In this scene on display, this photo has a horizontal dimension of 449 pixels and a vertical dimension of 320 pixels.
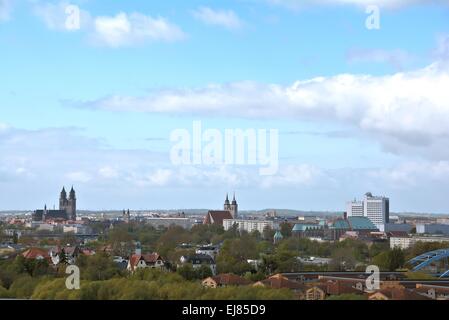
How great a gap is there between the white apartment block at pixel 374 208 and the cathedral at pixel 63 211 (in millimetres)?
26031

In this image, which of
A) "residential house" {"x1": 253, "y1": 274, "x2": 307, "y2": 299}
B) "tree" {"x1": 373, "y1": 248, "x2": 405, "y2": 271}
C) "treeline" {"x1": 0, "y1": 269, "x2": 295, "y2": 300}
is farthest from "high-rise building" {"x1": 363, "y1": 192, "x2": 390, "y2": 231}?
"treeline" {"x1": 0, "y1": 269, "x2": 295, "y2": 300}

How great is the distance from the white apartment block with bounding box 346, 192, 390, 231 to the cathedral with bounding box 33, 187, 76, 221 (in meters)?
26.0

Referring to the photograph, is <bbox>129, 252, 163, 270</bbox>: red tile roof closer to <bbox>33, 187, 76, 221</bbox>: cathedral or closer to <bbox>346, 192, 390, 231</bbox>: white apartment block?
<bbox>33, 187, 76, 221</bbox>: cathedral

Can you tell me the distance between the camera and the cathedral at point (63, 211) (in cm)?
7219

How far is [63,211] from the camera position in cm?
7306

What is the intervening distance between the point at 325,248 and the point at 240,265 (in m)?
15.1

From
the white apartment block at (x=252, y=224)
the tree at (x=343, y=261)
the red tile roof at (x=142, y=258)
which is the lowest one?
the tree at (x=343, y=261)

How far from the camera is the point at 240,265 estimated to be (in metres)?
24.2

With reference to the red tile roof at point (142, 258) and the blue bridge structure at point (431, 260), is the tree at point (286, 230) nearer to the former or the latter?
the blue bridge structure at point (431, 260)

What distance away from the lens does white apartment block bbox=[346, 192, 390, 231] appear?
76.9 metres

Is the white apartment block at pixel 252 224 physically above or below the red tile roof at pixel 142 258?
above

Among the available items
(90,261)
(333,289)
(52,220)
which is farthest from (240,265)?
(52,220)

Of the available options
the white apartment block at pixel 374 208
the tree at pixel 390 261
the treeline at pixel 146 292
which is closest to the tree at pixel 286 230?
the white apartment block at pixel 374 208
